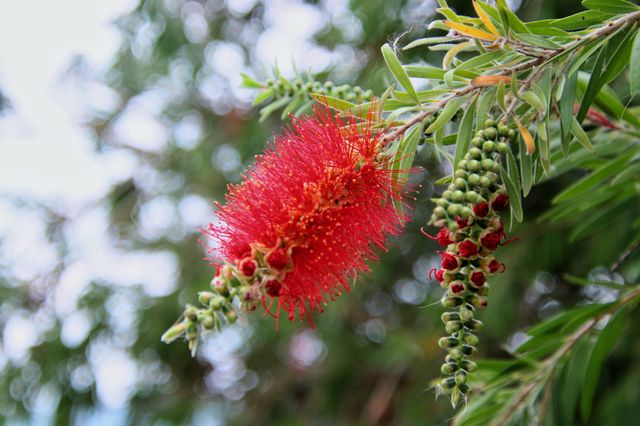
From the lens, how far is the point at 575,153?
1.59 meters

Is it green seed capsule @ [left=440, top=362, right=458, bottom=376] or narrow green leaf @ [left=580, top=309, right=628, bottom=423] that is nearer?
green seed capsule @ [left=440, top=362, right=458, bottom=376]

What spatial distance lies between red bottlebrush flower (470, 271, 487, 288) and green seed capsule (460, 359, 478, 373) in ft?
0.33

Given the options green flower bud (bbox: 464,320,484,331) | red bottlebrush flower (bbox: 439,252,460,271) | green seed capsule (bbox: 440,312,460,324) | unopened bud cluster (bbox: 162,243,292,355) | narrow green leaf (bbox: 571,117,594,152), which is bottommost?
green flower bud (bbox: 464,320,484,331)

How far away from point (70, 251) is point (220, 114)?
1175 mm

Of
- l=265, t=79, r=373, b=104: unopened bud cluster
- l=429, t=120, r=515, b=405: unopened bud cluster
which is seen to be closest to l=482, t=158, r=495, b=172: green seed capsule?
l=429, t=120, r=515, b=405: unopened bud cluster

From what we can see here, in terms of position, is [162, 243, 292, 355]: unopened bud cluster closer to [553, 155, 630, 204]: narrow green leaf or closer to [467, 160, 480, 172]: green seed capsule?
[467, 160, 480, 172]: green seed capsule

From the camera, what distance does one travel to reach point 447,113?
104 centimetres

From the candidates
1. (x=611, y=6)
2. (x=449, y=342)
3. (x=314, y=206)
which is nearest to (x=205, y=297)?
(x=314, y=206)

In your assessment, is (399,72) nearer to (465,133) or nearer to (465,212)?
(465,133)

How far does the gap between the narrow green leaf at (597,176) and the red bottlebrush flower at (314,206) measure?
0.59 metres

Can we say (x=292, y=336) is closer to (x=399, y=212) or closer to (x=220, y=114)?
(x=220, y=114)

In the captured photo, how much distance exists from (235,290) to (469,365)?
0.33 meters

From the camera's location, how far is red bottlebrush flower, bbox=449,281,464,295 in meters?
0.92

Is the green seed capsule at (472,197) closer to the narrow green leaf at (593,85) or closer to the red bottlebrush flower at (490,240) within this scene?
the red bottlebrush flower at (490,240)
